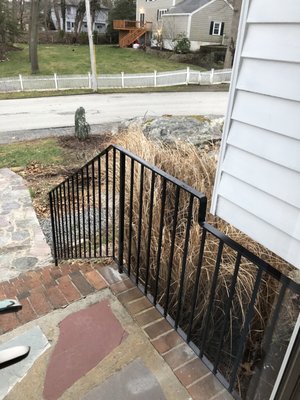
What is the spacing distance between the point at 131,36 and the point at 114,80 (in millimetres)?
13564

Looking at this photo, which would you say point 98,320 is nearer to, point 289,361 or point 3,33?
point 289,361

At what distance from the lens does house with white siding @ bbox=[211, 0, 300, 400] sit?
51.5 inches

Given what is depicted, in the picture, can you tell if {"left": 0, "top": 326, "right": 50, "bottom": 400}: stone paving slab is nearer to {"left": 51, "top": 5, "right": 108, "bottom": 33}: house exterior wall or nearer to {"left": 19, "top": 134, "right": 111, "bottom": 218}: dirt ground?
{"left": 19, "top": 134, "right": 111, "bottom": 218}: dirt ground

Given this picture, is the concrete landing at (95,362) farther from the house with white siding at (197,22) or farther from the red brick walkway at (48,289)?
the house with white siding at (197,22)

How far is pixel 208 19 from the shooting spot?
2375cm

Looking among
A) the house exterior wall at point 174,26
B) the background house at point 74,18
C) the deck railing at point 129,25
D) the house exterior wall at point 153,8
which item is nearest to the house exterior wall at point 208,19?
the house exterior wall at point 174,26

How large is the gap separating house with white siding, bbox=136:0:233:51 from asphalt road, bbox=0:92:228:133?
1133 centimetres

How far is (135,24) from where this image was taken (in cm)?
2748

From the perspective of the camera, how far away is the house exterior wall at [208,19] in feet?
76.5

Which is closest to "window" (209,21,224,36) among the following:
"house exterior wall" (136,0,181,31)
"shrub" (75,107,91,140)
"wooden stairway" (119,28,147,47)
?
"house exterior wall" (136,0,181,31)

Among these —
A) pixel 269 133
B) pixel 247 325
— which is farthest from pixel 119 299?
pixel 269 133

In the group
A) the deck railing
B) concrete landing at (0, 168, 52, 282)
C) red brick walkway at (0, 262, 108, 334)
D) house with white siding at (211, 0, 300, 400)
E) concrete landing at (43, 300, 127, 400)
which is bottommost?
concrete landing at (0, 168, 52, 282)

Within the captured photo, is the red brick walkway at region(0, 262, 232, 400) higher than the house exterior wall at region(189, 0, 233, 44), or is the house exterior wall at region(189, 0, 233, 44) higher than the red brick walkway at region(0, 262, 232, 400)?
the house exterior wall at region(189, 0, 233, 44)

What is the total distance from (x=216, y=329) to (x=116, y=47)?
28108 millimetres
